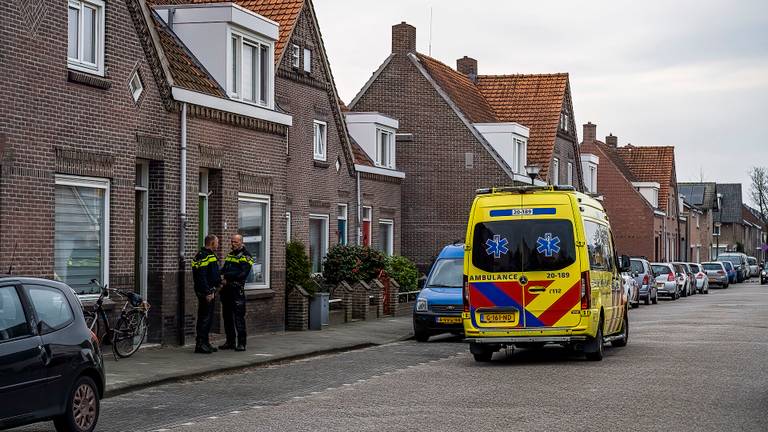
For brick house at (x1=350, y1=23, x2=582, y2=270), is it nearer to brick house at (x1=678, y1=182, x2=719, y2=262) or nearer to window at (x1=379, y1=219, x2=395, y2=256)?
window at (x1=379, y1=219, x2=395, y2=256)

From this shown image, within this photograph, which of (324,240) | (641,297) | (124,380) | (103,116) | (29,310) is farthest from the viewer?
(641,297)

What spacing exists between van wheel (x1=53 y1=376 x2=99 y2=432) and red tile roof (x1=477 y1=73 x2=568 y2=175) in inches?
1605

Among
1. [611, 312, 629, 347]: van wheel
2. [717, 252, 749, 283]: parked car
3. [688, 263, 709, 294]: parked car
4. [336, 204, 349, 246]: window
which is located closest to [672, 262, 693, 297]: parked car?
[688, 263, 709, 294]: parked car

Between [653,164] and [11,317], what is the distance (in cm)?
7573

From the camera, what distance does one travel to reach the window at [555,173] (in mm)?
52719

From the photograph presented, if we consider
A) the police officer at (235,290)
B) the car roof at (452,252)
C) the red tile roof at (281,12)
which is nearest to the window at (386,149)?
the red tile roof at (281,12)

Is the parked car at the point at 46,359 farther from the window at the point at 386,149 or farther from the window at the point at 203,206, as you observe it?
the window at the point at 386,149

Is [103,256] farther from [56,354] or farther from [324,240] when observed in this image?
[324,240]

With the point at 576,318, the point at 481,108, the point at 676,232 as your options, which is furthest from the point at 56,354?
the point at 676,232

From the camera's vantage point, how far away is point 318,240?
110 ft

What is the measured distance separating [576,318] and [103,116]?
7.99m

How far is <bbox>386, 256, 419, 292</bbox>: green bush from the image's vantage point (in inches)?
1355

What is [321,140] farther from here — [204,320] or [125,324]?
[125,324]

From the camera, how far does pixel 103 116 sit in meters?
19.7
